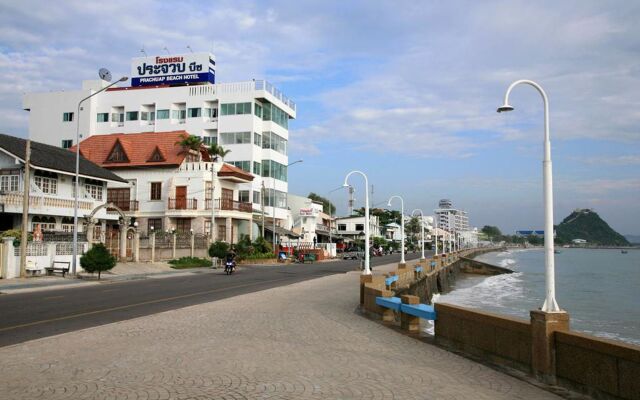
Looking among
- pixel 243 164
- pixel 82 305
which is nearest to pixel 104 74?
pixel 243 164

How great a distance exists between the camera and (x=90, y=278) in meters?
29.3

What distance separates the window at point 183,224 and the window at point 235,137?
44.7 feet

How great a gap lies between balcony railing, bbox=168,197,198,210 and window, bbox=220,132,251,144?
41.2 feet

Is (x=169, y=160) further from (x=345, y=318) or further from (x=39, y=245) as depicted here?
(x=345, y=318)

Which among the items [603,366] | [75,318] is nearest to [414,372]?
[603,366]

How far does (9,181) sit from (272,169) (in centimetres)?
3052

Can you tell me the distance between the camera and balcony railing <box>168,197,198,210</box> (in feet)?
170

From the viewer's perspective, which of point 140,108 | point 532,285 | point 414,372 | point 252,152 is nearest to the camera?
point 414,372

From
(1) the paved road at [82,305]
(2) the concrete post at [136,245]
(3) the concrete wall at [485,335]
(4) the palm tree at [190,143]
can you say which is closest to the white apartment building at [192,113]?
(4) the palm tree at [190,143]

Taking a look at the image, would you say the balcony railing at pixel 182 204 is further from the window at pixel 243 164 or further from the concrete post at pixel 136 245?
the concrete post at pixel 136 245

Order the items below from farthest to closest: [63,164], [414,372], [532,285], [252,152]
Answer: [252,152] → [532,285] → [63,164] → [414,372]

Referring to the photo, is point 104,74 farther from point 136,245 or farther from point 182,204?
point 136,245

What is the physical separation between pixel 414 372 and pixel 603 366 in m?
2.52

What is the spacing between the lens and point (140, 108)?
6819cm
